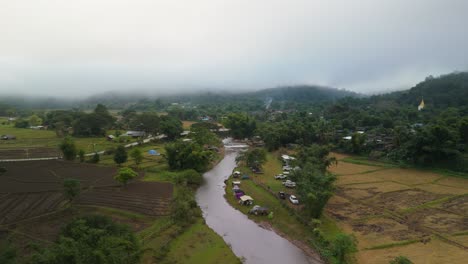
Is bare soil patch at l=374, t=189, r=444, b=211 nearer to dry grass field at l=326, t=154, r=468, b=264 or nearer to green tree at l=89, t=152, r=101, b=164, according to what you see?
dry grass field at l=326, t=154, r=468, b=264

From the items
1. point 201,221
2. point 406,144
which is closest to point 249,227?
point 201,221

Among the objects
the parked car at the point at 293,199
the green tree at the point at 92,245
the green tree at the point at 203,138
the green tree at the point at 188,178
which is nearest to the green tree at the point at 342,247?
the parked car at the point at 293,199

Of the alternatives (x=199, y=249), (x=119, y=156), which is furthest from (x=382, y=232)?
(x=119, y=156)

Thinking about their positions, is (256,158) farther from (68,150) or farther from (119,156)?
(68,150)

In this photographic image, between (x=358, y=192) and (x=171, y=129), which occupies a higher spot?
(x=171, y=129)

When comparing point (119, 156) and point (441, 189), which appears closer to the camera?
point (441, 189)

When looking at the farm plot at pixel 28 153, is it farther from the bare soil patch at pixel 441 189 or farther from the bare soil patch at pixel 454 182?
the bare soil patch at pixel 454 182

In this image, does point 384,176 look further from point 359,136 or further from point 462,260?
point 462,260
